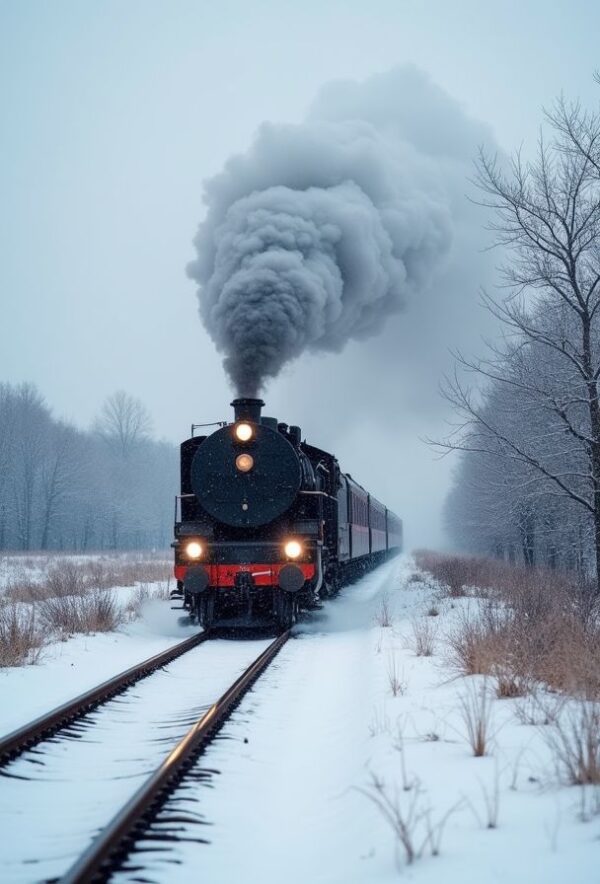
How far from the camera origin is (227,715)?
5.81 m

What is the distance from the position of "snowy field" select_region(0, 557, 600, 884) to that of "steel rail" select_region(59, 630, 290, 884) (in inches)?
→ 3.9

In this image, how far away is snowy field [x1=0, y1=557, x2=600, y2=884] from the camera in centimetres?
311

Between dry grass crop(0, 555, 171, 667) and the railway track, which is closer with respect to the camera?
the railway track

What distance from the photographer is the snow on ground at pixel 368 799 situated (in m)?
3.04

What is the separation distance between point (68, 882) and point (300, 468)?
8.77m

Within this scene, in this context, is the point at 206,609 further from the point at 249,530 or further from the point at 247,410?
the point at 247,410

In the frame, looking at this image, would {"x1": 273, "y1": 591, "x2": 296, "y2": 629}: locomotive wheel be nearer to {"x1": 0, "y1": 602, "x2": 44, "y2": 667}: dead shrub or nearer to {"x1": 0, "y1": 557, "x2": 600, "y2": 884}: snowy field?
{"x1": 0, "y1": 557, "x2": 600, "y2": 884}: snowy field

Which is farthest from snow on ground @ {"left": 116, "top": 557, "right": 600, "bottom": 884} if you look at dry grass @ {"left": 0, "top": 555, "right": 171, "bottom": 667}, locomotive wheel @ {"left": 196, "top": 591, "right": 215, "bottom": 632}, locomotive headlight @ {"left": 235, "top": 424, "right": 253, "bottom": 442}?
locomotive headlight @ {"left": 235, "top": 424, "right": 253, "bottom": 442}

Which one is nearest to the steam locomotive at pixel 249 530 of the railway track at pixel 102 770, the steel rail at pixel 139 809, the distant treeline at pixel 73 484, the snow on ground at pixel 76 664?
the snow on ground at pixel 76 664

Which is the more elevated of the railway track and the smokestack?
the smokestack

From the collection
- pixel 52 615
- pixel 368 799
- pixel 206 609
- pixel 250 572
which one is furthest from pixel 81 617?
pixel 368 799

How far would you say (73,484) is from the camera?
48.0m

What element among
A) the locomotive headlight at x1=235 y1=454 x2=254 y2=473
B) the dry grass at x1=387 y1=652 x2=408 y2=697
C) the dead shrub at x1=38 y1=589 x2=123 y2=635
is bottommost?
the dry grass at x1=387 y1=652 x2=408 y2=697

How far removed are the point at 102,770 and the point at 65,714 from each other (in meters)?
1.06
